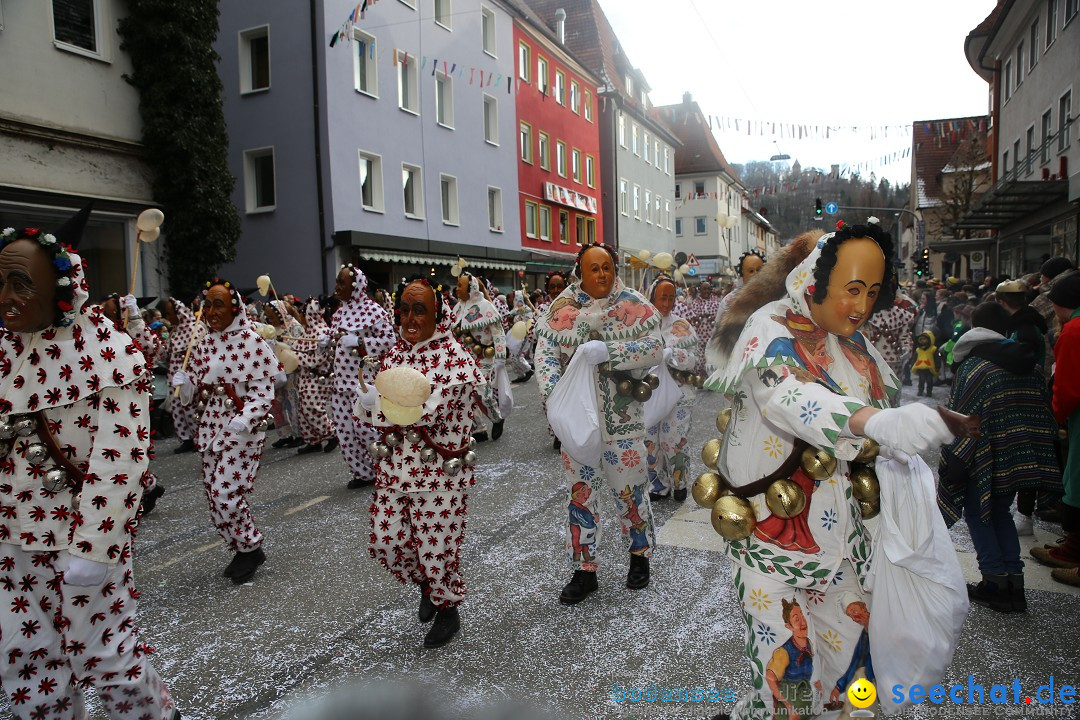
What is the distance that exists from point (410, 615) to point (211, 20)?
1608 cm

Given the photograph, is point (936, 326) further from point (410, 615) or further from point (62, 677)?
point (62, 677)

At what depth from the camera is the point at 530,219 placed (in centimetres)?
2884

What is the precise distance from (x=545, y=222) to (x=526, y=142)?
11.2ft

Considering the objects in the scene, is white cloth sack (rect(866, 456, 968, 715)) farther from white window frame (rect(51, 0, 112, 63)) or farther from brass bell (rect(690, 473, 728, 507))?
white window frame (rect(51, 0, 112, 63))

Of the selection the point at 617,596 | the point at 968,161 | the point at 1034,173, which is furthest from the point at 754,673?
the point at 968,161

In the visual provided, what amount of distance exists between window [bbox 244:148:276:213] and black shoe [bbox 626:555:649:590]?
17.9 metres

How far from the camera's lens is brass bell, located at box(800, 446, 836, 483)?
2.29 meters

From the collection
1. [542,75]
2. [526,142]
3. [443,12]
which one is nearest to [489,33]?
[443,12]

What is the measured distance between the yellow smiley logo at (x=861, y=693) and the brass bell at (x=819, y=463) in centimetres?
70

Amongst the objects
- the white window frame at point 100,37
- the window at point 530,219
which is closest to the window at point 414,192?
the window at point 530,219

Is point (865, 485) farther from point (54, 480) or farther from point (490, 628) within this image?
point (54, 480)

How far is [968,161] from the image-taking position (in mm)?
24625

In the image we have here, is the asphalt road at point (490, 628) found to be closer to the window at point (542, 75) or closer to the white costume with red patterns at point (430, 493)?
the white costume with red patterns at point (430, 493)

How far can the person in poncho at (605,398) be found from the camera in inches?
165
